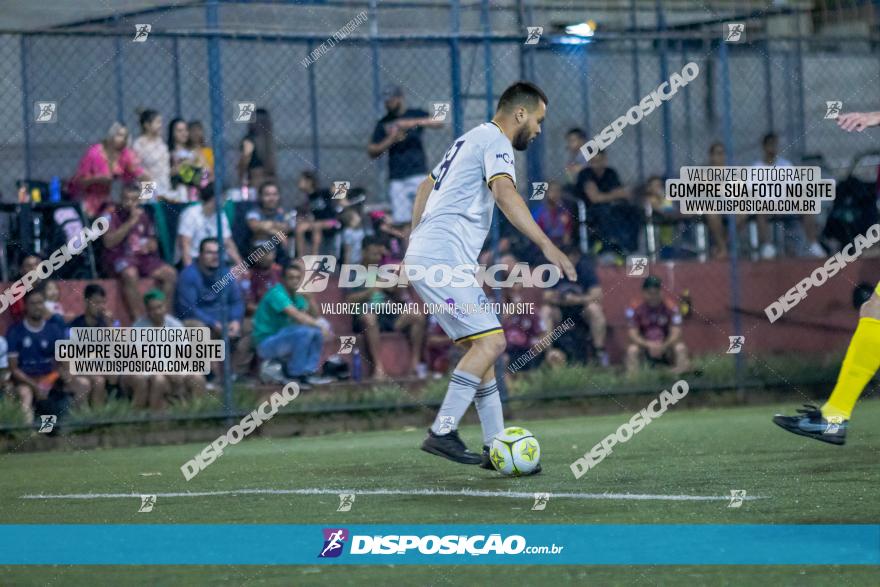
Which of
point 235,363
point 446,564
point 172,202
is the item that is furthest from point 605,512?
point 172,202

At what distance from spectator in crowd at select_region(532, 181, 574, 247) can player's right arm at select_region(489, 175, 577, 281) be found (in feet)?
19.6

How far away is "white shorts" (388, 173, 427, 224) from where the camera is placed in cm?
1471

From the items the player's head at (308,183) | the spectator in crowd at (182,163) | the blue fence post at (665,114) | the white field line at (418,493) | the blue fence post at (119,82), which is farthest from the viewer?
the blue fence post at (665,114)

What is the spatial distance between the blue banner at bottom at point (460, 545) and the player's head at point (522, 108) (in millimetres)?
3102

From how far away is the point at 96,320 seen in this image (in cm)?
1349

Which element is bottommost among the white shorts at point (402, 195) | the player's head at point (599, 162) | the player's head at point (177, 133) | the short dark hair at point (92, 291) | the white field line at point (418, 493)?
the white field line at point (418, 493)

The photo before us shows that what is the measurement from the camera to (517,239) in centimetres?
1502

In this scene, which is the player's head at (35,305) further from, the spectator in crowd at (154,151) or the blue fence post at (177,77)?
the blue fence post at (177,77)

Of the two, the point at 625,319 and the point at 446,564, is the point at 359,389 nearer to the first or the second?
the point at 625,319

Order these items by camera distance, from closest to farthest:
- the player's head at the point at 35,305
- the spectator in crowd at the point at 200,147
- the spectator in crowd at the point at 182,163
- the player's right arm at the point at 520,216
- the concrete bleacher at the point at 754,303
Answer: the player's right arm at the point at 520,216 → the player's head at the point at 35,305 → the spectator in crowd at the point at 182,163 → the spectator in crowd at the point at 200,147 → the concrete bleacher at the point at 754,303

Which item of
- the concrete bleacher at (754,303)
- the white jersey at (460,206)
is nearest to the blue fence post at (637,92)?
the concrete bleacher at (754,303)

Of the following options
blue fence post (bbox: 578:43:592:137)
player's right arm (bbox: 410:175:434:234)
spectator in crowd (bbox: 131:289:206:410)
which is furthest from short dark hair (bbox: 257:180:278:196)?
player's right arm (bbox: 410:175:434:234)

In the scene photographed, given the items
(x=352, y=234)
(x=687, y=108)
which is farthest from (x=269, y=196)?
(x=687, y=108)

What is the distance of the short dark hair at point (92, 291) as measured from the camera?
44.3ft
